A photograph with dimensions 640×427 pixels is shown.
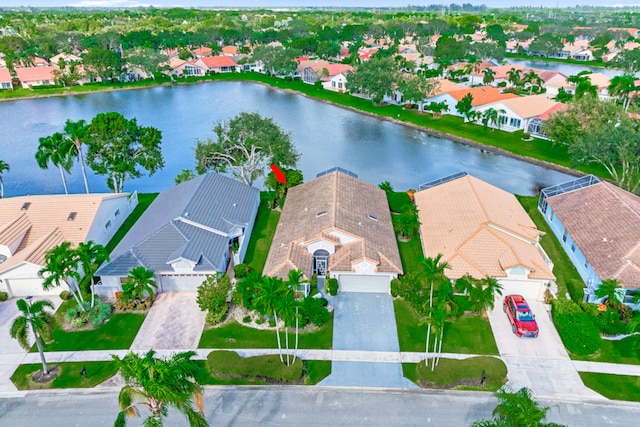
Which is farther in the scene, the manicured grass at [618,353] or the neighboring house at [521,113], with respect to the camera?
the neighboring house at [521,113]

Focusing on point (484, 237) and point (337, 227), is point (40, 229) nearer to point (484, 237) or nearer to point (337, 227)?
point (337, 227)

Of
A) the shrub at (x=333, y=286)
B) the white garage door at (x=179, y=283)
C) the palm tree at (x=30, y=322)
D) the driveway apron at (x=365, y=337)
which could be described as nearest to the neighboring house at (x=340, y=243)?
the shrub at (x=333, y=286)

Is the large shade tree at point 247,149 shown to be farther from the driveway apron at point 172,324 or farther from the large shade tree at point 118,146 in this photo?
the driveway apron at point 172,324

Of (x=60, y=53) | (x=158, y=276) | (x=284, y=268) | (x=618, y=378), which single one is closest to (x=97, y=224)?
(x=158, y=276)

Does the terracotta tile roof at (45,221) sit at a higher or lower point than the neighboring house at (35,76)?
higher

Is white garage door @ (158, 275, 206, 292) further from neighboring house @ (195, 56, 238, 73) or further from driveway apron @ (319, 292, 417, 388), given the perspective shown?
neighboring house @ (195, 56, 238, 73)
